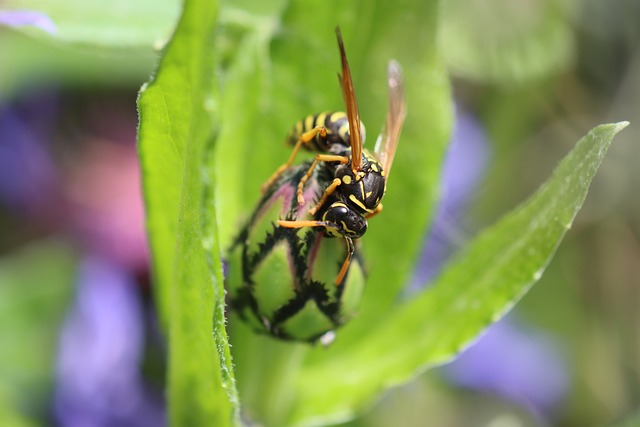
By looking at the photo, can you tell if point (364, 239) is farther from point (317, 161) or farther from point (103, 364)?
point (103, 364)

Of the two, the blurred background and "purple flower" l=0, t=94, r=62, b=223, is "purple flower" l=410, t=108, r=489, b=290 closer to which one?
the blurred background

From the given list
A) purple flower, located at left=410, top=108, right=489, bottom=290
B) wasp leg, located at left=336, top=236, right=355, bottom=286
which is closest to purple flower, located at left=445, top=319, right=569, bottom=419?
purple flower, located at left=410, top=108, right=489, bottom=290

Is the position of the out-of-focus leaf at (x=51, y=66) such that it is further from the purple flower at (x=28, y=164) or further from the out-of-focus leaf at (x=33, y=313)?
the out-of-focus leaf at (x=33, y=313)

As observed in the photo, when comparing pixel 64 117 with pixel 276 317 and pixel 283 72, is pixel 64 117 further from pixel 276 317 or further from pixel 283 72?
pixel 276 317

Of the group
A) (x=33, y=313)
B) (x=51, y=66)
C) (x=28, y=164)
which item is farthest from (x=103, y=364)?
(x=51, y=66)

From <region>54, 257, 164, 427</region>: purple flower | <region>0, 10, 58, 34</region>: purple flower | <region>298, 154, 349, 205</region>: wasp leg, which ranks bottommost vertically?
<region>298, 154, 349, 205</region>: wasp leg

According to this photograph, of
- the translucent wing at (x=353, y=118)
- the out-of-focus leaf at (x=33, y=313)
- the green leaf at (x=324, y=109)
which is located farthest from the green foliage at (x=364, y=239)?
the out-of-focus leaf at (x=33, y=313)

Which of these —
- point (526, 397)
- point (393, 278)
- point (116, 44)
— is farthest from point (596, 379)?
point (116, 44)
